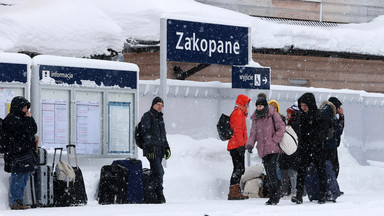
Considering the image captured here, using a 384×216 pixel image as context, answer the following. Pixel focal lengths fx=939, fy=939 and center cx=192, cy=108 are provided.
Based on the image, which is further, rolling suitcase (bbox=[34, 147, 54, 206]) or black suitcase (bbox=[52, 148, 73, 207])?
black suitcase (bbox=[52, 148, 73, 207])

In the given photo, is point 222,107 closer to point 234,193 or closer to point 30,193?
point 234,193

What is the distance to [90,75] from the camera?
53.5 ft

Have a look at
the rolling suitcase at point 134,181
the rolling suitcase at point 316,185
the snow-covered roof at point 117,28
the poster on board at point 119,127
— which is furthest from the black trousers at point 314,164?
the snow-covered roof at point 117,28

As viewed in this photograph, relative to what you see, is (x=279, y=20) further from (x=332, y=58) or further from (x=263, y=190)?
(x=263, y=190)

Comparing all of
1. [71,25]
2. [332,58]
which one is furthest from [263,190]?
[332,58]

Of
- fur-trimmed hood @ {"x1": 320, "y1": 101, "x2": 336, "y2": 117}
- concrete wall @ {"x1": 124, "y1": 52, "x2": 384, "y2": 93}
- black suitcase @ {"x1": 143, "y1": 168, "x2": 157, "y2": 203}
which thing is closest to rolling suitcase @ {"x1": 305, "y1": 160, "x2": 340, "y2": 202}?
fur-trimmed hood @ {"x1": 320, "y1": 101, "x2": 336, "y2": 117}

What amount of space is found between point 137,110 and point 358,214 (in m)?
4.82

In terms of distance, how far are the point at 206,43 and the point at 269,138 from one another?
3353mm

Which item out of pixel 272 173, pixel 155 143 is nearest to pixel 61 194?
pixel 155 143

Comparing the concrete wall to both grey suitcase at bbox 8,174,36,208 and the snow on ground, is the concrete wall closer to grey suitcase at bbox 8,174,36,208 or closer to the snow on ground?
the snow on ground

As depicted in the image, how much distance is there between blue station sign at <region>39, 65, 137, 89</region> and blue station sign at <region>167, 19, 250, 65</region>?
0.99 metres

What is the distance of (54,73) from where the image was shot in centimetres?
1582

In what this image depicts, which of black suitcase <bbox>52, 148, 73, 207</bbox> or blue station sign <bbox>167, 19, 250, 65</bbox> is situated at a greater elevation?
blue station sign <bbox>167, 19, 250, 65</bbox>

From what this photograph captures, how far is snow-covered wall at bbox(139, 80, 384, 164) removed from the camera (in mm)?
18812
